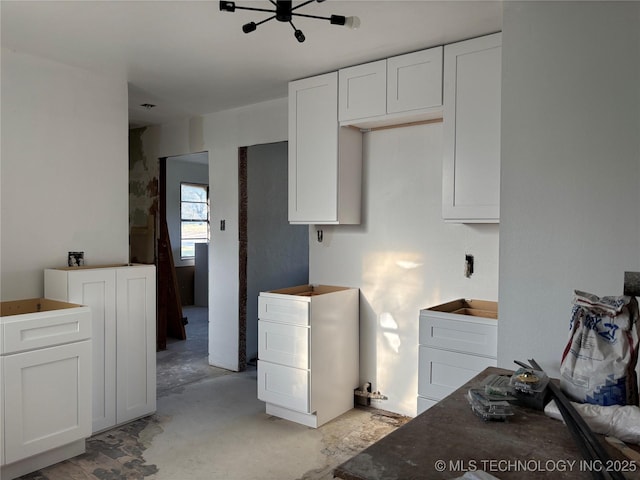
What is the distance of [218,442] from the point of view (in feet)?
10.2

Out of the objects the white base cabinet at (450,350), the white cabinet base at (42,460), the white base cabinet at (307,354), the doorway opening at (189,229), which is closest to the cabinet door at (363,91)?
the white base cabinet at (307,354)

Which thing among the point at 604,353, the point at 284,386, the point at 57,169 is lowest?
the point at 284,386

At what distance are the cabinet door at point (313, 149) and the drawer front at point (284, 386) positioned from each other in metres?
1.13

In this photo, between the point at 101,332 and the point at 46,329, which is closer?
the point at 46,329

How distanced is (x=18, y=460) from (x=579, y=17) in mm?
3610

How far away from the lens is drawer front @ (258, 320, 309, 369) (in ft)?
10.9

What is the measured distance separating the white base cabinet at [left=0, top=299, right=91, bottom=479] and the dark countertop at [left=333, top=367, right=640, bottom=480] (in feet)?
7.42

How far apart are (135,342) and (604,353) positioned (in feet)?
9.93

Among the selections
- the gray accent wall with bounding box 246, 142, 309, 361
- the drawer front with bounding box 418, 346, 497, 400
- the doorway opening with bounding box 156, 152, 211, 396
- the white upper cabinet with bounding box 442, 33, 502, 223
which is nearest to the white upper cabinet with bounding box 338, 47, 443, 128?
the white upper cabinet with bounding box 442, 33, 502, 223

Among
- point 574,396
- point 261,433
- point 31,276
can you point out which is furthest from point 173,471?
point 574,396

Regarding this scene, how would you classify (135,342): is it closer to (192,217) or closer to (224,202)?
(224,202)

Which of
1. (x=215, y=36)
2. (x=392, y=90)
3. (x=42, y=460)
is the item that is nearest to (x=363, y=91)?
(x=392, y=90)

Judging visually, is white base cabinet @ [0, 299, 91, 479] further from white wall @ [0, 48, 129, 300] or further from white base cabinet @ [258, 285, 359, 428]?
white base cabinet @ [258, 285, 359, 428]

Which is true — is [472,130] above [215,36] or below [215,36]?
below
